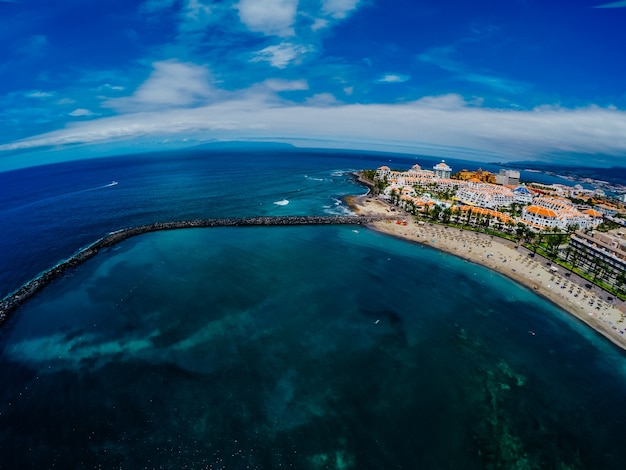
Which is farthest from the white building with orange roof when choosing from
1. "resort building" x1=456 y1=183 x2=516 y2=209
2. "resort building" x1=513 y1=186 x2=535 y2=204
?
"resort building" x1=513 y1=186 x2=535 y2=204

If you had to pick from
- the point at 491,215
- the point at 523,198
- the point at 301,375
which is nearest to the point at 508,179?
the point at 523,198

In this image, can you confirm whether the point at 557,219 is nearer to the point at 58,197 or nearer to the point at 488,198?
the point at 488,198

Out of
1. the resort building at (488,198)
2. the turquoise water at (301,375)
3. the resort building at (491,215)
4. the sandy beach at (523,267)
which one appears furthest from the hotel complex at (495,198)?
the turquoise water at (301,375)

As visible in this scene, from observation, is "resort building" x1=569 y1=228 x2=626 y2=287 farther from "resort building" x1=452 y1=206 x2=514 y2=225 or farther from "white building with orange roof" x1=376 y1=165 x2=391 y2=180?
"white building with orange roof" x1=376 y1=165 x2=391 y2=180

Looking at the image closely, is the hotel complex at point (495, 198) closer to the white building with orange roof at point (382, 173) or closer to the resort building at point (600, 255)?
the white building with orange roof at point (382, 173)

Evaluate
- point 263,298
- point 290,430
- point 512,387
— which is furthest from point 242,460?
point 512,387

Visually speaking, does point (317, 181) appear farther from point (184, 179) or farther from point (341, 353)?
point (341, 353)
